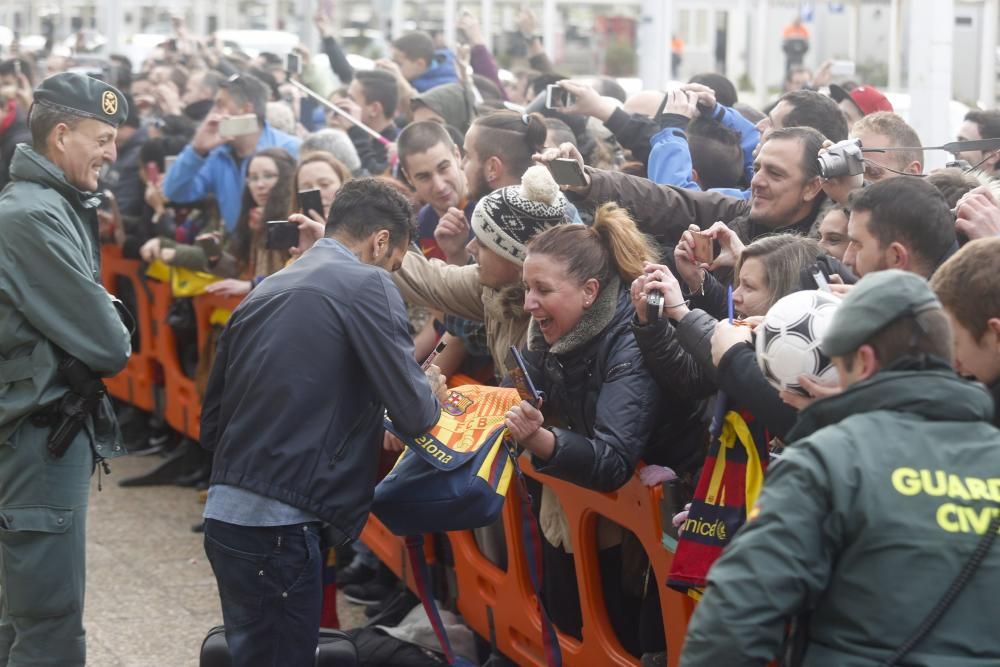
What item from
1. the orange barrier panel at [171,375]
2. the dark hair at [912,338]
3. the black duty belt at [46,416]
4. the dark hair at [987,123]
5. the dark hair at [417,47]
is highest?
the dark hair at [417,47]

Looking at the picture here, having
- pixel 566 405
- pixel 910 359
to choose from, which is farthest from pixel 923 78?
pixel 910 359

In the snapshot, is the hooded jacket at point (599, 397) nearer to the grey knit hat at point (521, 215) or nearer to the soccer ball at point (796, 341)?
the grey knit hat at point (521, 215)

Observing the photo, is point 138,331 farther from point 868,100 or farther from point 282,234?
point 868,100

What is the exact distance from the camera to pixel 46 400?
4.80m

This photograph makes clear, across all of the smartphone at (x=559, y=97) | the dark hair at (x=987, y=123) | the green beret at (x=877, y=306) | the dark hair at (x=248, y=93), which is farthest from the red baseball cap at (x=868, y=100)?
the green beret at (x=877, y=306)

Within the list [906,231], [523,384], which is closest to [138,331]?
[523,384]

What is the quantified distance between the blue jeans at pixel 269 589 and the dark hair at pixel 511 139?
2.27 metres

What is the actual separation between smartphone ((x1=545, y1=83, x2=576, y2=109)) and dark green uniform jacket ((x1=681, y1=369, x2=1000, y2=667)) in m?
4.06

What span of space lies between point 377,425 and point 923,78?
4.29 meters

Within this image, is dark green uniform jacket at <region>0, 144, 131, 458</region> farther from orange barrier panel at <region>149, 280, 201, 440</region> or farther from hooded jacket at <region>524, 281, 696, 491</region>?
orange barrier panel at <region>149, 280, 201, 440</region>

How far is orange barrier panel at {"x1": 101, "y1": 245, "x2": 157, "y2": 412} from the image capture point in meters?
9.63

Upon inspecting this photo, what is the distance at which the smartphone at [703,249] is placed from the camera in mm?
4639

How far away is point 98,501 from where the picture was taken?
8.52m

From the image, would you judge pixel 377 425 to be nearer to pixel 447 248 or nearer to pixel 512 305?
pixel 512 305
